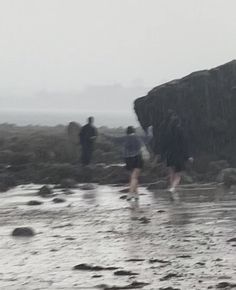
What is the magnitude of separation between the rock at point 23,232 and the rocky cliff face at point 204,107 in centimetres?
1575

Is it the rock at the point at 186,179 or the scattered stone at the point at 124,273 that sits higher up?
the rock at the point at 186,179

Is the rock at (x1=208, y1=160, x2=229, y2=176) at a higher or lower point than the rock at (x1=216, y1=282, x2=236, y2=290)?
higher

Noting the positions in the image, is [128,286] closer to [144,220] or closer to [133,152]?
[144,220]

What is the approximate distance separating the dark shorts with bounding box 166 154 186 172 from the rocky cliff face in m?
8.75

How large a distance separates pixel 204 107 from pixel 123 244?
17.7 metres

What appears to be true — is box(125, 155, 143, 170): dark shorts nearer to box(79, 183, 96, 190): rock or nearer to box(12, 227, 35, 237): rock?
box(79, 183, 96, 190): rock

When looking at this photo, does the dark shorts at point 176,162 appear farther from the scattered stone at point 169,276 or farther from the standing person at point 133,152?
the scattered stone at point 169,276

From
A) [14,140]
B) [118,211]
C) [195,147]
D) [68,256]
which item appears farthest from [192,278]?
[14,140]

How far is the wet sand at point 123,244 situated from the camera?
26.8ft

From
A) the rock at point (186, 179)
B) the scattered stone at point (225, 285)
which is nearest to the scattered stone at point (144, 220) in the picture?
the scattered stone at point (225, 285)

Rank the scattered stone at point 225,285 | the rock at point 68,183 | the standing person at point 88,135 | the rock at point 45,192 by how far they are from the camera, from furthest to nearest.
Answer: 1. the standing person at point 88,135
2. the rock at point 68,183
3. the rock at point 45,192
4. the scattered stone at point 225,285

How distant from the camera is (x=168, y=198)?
17312mm

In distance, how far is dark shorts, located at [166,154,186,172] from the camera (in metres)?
18.2

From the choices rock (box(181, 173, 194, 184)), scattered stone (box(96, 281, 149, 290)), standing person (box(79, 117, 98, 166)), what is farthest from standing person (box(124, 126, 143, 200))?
scattered stone (box(96, 281, 149, 290))
